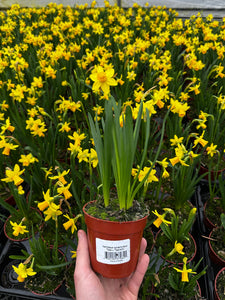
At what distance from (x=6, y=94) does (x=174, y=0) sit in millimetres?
6906

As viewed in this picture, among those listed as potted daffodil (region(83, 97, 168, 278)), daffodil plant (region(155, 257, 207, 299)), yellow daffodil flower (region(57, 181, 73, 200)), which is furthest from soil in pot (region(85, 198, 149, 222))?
daffodil plant (region(155, 257, 207, 299))

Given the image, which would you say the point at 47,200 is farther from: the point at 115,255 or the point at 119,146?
the point at 119,146

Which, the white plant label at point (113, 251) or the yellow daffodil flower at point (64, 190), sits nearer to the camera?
the white plant label at point (113, 251)

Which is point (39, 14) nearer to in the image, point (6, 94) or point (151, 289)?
point (6, 94)

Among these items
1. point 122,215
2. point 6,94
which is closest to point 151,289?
point 122,215

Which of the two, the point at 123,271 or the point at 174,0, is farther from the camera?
the point at 174,0

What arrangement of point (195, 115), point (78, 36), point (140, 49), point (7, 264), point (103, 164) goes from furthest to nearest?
1. point (78, 36)
2. point (140, 49)
3. point (195, 115)
4. point (7, 264)
5. point (103, 164)

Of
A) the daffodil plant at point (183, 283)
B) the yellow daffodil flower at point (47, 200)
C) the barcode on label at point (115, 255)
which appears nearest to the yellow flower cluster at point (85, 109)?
the yellow daffodil flower at point (47, 200)

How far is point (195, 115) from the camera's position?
2971 millimetres

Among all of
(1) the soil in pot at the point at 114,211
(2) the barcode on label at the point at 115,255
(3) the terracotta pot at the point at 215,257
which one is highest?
(1) the soil in pot at the point at 114,211

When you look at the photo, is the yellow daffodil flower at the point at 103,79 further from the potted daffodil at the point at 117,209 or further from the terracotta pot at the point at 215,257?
the terracotta pot at the point at 215,257

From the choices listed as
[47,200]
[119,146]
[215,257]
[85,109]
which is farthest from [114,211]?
[85,109]

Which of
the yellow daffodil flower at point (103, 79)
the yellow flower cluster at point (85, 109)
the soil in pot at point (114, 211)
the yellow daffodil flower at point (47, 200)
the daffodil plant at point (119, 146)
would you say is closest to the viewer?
the daffodil plant at point (119, 146)

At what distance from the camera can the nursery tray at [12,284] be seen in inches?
56.9
